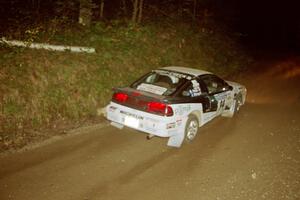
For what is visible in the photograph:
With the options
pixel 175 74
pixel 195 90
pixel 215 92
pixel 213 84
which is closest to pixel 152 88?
pixel 175 74

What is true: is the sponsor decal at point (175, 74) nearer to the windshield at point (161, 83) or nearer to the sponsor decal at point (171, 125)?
the windshield at point (161, 83)

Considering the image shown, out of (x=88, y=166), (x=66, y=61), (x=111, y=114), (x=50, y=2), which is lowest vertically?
(x=88, y=166)

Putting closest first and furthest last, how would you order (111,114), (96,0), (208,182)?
1. (208,182)
2. (111,114)
3. (96,0)

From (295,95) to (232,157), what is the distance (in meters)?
8.22

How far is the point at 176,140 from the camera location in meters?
7.11

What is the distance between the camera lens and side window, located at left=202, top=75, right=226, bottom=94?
27.0ft

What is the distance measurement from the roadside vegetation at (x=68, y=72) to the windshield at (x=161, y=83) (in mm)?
1964

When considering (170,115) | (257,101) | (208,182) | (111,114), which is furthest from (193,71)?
(257,101)

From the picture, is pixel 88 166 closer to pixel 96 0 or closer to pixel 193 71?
pixel 193 71

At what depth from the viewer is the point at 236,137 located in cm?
819

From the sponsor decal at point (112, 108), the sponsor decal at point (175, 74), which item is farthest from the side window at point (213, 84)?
the sponsor decal at point (112, 108)

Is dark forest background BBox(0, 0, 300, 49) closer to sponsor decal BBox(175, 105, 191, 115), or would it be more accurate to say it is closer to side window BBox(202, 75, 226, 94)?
side window BBox(202, 75, 226, 94)

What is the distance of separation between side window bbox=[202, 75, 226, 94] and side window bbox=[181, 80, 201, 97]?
0.57 meters

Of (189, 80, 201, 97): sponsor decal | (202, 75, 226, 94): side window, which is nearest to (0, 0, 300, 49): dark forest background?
(202, 75, 226, 94): side window
